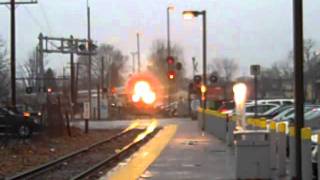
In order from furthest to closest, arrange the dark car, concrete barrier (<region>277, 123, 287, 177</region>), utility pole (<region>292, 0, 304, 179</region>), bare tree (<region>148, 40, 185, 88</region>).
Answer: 1. bare tree (<region>148, 40, 185, 88</region>)
2. the dark car
3. concrete barrier (<region>277, 123, 287, 177</region>)
4. utility pole (<region>292, 0, 304, 179</region>)

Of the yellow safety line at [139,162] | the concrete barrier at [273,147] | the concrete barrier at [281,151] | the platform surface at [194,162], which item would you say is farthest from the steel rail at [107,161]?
the concrete barrier at [281,151]

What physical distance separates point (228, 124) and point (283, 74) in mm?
115324

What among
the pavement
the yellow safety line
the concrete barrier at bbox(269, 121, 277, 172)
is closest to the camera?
the concrete barrier at bbox(269, 121, 277, 172)

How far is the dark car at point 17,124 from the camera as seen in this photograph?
32.0m

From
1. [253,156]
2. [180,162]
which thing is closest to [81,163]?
[180,162]

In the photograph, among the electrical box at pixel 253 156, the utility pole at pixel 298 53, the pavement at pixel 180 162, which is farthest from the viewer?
the pavement at pixel 180 162

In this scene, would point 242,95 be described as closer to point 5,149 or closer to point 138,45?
point 5,149

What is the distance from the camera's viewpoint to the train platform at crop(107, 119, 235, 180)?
16.1 m

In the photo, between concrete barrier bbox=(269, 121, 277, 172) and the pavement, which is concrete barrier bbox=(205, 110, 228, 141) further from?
concrete barrier bbox=(269, 121, 277, 172)

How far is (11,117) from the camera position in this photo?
32.1 metres

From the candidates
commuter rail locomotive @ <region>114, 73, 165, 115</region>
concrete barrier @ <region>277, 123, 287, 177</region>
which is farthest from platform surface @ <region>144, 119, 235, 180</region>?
commuter rail locomotive @ <region>114, 73, 165, 115</region>

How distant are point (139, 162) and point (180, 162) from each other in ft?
4.12

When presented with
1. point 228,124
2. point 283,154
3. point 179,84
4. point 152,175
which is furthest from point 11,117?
point 179,84

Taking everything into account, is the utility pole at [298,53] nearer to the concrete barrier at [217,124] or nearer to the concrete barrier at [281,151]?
the concrete barrier at [281,151]
